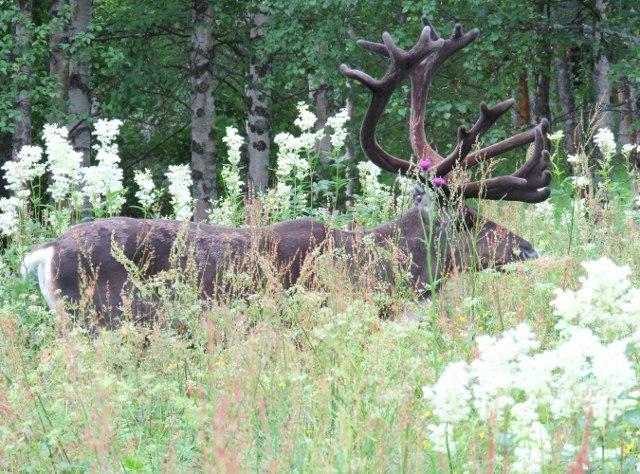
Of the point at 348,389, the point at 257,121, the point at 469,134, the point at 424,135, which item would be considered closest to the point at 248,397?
the point at 348,389

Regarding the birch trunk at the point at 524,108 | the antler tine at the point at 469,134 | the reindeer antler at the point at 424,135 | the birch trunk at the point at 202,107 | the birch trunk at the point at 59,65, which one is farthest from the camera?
the birch trunk at the point at 524,108

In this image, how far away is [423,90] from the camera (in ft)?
28.5

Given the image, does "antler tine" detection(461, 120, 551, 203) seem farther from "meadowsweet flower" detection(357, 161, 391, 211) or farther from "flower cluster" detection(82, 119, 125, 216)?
"flower cluster" detection(82, 119, 125, 216)

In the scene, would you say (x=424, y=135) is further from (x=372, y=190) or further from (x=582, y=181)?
(x=582, y=181)

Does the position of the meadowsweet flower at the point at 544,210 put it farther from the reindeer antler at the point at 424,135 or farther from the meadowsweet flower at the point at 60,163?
the meadowsweet flower at the point at 60,163

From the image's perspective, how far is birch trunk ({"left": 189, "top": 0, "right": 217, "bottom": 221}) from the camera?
19.5 metres

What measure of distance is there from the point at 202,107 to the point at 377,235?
40.5 ft

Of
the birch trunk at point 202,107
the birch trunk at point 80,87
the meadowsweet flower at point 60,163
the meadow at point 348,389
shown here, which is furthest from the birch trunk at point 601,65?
the meadow at point 348,389

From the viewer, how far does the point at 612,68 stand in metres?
16.0

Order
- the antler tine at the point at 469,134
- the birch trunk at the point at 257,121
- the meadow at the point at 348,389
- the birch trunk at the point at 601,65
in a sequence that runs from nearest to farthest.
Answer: the meadow at the point at 348,389, the antler tine at the point at 469,134, the birch trunk at the point at 601,65, the birch trunk at the point at 257,121

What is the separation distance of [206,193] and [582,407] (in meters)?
17.2

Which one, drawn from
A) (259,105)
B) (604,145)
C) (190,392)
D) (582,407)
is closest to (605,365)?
(582,407)

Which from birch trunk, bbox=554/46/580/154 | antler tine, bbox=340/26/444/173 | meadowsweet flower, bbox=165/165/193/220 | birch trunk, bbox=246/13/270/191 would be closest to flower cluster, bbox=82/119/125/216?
meadowsweet flower, bbox=165/165/193/220

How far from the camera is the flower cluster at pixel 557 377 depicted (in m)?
2.40
